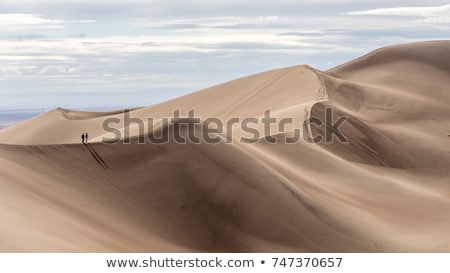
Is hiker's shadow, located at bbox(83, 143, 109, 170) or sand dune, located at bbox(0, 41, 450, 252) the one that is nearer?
sand dune, located at bbox(0, 41, 450, 252)

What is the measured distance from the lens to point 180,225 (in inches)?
752

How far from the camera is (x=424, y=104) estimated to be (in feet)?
146

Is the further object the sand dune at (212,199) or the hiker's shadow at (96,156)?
the hiker's shadow at (96,156)

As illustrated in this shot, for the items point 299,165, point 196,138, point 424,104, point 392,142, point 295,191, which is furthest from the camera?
point 424,104

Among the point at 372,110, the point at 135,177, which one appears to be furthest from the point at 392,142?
the point at 135,177

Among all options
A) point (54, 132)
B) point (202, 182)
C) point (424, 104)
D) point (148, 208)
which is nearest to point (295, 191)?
point (202, 182)

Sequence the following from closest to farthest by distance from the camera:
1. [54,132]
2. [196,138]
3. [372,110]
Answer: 1. [196,138]
2. [372,110]
3. [54,132]

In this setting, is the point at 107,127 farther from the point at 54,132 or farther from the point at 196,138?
the point at 196,138

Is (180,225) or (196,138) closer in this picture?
(180,225)

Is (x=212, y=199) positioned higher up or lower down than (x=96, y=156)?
lower down

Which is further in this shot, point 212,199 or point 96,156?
point 96,156

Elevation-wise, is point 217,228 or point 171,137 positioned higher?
point 171,137

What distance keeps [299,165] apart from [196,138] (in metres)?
4.35

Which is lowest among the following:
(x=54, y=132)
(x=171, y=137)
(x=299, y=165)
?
(x=54, y=132)
